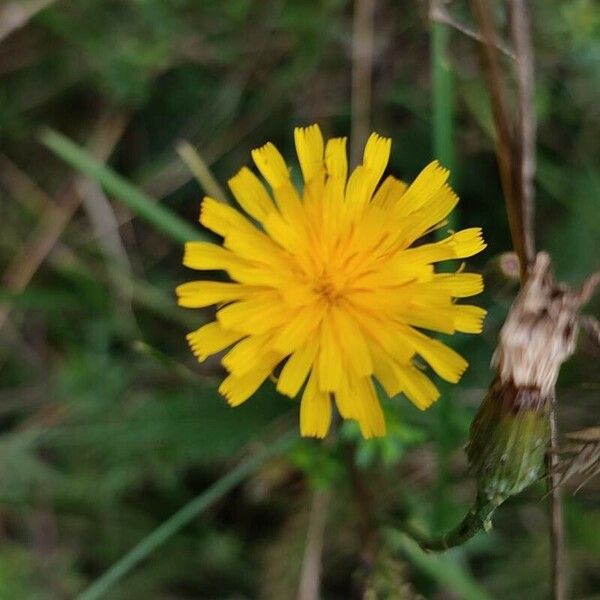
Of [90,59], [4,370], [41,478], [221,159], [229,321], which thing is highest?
[90,59]

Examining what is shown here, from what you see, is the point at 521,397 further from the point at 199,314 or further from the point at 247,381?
the point at 199,314

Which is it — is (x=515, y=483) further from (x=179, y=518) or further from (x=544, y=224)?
(x=544, y=224)

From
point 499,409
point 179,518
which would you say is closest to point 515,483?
point 499,409

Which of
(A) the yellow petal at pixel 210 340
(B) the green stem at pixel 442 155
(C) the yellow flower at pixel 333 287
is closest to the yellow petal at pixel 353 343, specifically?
(C) the yellow flower at pixel 333 287

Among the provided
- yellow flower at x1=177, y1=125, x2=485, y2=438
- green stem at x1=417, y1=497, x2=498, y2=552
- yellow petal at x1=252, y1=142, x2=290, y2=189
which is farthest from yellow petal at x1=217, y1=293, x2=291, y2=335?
green stem at x1=417, y1=497, x2=498, y2=552

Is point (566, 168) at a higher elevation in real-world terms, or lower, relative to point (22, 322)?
higher

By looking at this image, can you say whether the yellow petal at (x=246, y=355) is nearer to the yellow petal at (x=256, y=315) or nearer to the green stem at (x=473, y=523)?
the yellow petal at (x=256, y=315)
